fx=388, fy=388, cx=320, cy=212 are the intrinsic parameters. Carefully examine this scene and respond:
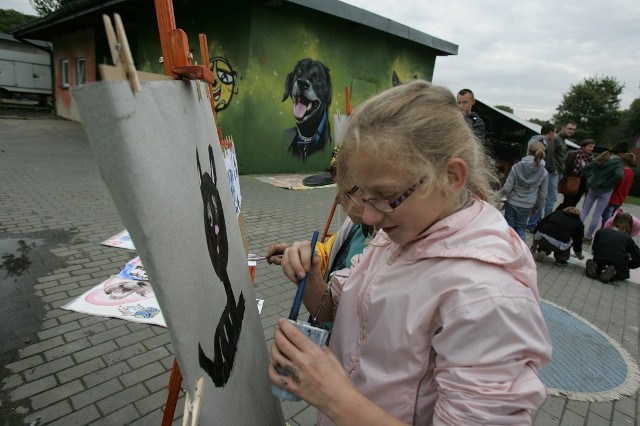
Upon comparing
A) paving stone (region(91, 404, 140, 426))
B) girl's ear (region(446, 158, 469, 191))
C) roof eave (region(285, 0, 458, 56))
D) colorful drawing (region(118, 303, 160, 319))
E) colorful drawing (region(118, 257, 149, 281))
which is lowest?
paving stone (region(91, 404, 140, 426))

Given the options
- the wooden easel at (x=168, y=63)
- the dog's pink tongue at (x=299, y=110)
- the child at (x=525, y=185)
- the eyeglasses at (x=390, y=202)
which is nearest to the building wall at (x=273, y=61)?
the dog's pink tongue at (x=299, y=110)

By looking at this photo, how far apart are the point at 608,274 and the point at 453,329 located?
5.47 meters

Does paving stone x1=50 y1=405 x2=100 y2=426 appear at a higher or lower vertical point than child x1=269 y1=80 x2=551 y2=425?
lower

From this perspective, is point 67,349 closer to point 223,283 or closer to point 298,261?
point 223,283

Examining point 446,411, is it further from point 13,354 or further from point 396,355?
point 13,354

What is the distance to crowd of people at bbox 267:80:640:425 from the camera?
732 mm

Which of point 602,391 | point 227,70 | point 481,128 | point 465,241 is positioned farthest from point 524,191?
point 227,70

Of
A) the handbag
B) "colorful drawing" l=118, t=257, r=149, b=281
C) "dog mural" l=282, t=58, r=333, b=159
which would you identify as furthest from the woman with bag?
"colorful drawing" l=118, t=257, r=149, b=281

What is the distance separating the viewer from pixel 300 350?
2.71 ft

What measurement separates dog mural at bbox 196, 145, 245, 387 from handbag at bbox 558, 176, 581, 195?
25.5ft

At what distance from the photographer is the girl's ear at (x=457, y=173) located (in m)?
0.89

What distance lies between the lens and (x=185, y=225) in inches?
31.4

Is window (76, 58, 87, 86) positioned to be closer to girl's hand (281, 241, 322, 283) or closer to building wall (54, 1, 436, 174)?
building wall (54, 1, 436, 174)

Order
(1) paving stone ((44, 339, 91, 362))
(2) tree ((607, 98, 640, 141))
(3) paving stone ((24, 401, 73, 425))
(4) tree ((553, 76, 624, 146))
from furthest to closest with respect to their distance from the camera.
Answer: (4) tree ((553, 76, 624, 146)) → (2) tree ((607, 98, 640, 141)) → (1) paving stone ((44, 339, 91, 362)) → (3) paving stone ((24, 401, 73, 425))
